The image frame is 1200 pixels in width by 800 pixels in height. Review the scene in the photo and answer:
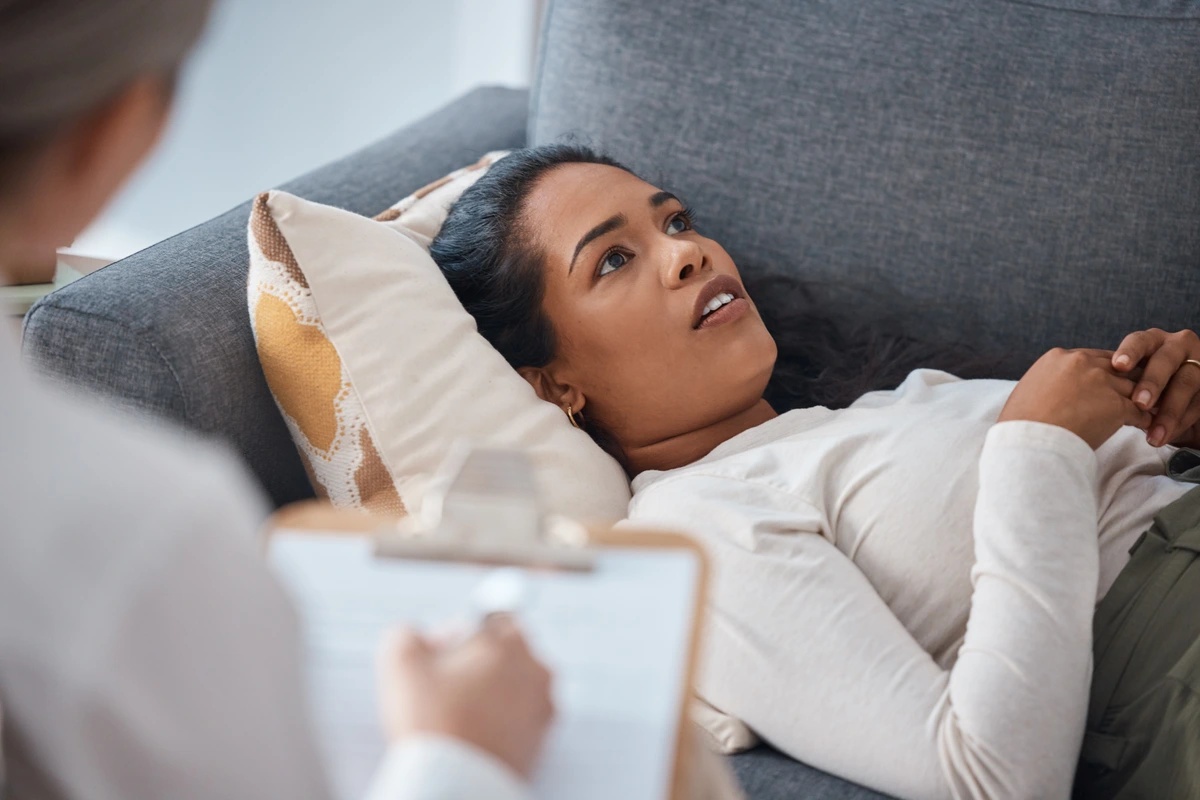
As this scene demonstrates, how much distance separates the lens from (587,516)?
51.0 inches

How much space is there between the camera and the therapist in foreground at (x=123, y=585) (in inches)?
17.7

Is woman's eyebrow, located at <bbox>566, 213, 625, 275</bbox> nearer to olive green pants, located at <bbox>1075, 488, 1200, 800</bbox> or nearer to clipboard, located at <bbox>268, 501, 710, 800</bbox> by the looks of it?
olive green pants, located at <bbox>1075, 488, 1200, 800</bbox>

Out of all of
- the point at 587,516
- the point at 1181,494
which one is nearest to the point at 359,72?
the point at 587,516

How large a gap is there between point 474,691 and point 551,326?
0.92 metres

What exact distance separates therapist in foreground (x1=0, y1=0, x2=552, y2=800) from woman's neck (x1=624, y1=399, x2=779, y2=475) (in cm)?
92

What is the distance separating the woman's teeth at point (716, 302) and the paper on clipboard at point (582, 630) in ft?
2.72

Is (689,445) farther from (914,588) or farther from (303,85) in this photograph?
(303,85)

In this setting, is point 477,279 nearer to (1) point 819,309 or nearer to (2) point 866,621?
(1) point 819,309

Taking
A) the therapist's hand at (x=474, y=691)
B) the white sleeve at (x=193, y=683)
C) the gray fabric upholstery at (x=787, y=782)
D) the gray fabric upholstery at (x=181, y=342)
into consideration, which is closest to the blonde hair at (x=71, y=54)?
the white sleeve at (x=193, y=683)

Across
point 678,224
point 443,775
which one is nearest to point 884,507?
point 678,224

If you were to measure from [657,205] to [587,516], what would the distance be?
0.43 metres

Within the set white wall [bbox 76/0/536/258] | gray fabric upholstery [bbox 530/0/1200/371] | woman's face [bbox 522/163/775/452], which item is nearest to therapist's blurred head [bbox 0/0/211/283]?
woman's face [bbox 522/163/775/452]

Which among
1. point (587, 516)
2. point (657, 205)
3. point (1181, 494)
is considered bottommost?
point (587, 516)

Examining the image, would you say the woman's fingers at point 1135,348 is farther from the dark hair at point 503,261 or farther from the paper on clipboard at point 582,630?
the paper on clipboard at point 582,630
